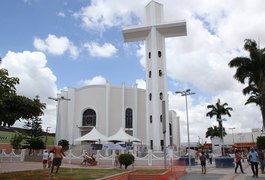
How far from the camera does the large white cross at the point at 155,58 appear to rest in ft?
133

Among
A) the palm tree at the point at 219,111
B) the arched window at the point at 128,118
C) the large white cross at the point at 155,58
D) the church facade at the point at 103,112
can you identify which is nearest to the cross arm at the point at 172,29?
the large white cross at the point at 155,58

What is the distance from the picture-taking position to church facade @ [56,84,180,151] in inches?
1921

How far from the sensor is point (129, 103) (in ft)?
165

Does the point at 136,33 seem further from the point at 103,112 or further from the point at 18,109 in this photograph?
the point at 18,109

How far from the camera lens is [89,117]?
49.6 m

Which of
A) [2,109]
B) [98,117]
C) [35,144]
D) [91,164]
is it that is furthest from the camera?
[98,117]

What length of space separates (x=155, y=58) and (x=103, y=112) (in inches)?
509

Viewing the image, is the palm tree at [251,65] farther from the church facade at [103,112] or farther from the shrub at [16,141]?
the shrub at [16,141]

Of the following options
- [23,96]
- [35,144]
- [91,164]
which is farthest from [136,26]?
[23,96]

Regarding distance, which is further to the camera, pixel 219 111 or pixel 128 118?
pixel 219 111

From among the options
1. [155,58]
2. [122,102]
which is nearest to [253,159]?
[155,58]

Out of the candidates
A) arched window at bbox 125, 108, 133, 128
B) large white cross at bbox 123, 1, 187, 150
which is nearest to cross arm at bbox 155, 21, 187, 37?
large white cross at bbox 123, 1, 187, 150

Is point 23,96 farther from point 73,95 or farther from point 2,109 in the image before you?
point 73,95

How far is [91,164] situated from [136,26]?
2427 cm
